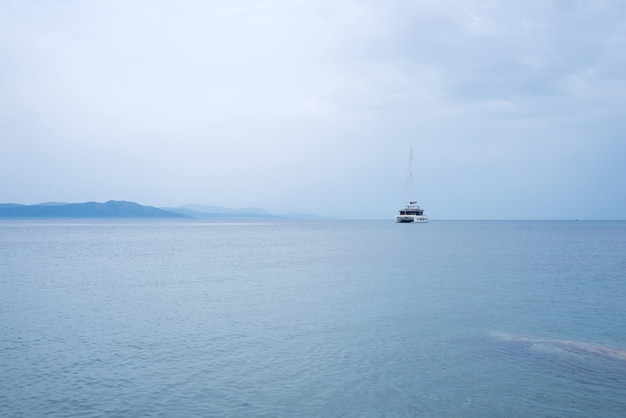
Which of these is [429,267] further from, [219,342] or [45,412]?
[45,412]

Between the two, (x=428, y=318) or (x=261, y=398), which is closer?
(x=261, y=398)

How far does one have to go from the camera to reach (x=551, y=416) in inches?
605

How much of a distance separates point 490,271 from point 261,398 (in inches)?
1767

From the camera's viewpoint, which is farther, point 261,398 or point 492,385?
point 492,385

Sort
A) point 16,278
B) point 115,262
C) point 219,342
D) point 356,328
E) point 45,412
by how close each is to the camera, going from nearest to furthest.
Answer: point 45,412
point 219,342
point 356,328
point 16,278
point 115,262

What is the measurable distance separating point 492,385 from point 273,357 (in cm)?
943

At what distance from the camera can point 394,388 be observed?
703 inches

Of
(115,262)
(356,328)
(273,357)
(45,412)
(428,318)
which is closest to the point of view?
(45,412)

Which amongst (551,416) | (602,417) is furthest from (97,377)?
(602,417)

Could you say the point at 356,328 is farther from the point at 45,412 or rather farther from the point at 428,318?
the point at 45,412

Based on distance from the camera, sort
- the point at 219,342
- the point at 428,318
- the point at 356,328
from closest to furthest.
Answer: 1. the point at 219,342
2. the point at 356,328
3. the point at 428,318

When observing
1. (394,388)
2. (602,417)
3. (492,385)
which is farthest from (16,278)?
(602,417)

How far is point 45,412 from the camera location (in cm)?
1516

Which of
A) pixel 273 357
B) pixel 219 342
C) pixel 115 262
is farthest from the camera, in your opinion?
pixel 115 262
